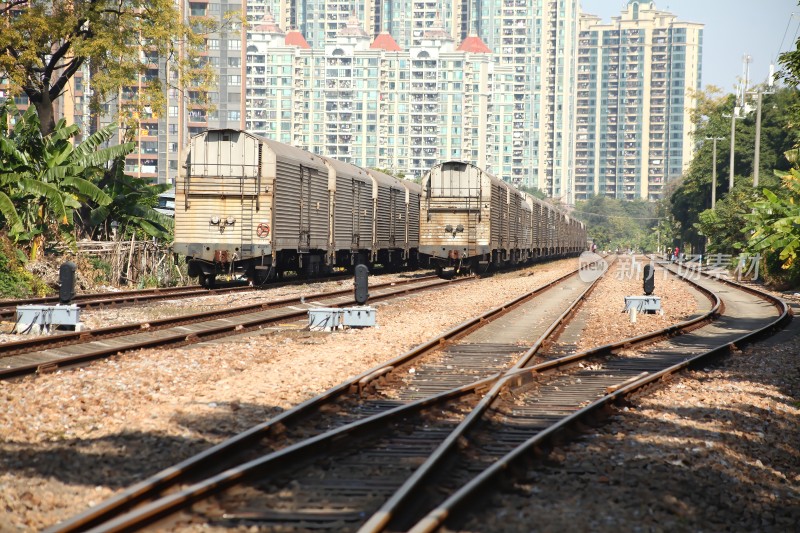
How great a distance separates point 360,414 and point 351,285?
19899 mm

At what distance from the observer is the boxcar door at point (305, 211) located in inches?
1067

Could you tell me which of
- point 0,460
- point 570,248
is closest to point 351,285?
point 0,460

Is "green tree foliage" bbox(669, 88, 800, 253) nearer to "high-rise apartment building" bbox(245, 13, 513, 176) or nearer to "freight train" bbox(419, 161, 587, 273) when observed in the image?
"freight train" bbox(419, 161, 587, 273)

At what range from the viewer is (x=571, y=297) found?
27.4 metres

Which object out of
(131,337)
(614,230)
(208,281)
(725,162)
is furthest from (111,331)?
(614,230)

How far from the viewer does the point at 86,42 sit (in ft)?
98.8

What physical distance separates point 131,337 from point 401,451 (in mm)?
8380

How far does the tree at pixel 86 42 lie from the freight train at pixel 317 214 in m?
6.69

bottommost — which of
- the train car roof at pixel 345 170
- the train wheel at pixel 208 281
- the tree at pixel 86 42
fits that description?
the train wheel at pixel 208 281

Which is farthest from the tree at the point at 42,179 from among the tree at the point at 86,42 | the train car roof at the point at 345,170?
the train car roof at the point at 345,170

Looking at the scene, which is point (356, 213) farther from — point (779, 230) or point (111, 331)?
point (111, 331)

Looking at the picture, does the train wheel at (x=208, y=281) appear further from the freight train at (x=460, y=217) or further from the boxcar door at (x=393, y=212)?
the boxcar door at (x=393, y=212)

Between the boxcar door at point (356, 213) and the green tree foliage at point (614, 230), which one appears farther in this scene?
the green tree foliage at point (614, 230)

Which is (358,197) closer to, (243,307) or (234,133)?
(234,133)
